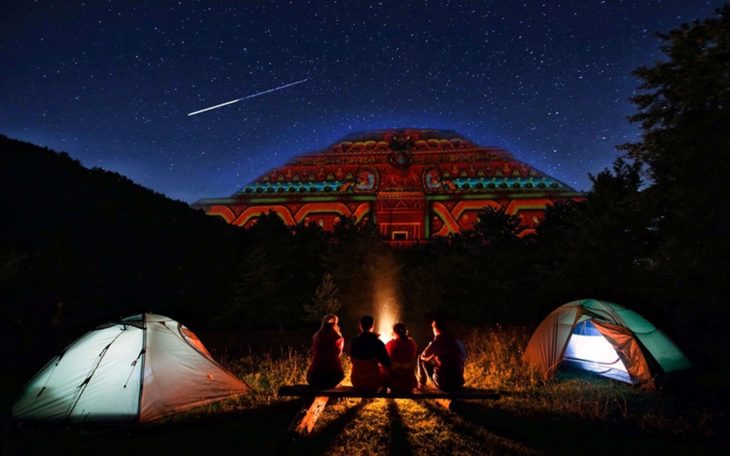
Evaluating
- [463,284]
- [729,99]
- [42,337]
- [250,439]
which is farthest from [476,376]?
[463,284]

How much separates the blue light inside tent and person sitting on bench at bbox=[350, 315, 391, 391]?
15.7ft

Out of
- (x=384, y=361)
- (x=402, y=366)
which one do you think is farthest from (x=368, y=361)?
(x=402, y=366)

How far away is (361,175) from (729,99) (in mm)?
53651

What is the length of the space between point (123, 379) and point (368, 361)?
3616 mm

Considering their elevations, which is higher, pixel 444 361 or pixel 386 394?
pixel 444 361

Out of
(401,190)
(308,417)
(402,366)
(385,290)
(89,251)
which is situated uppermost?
(401,190)

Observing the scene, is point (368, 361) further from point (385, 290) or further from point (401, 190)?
point (401, 190)

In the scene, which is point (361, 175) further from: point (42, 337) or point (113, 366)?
point (113, 366)

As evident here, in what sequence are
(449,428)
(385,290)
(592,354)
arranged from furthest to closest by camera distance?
(385,290) → (592,354) → (449,428)

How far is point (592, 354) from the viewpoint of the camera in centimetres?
991

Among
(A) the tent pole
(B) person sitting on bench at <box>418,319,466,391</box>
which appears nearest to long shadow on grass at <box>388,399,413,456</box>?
(B) person sitting on bench at <box>418,319,466,391</box>

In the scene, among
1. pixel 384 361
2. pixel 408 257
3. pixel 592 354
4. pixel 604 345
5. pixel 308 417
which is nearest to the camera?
pixel 308 417

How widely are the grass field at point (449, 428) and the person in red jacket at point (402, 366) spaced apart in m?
0.54

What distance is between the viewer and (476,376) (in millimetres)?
9109
